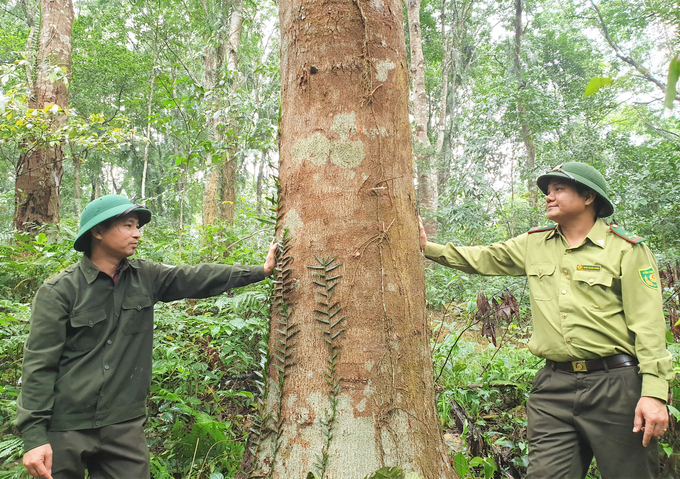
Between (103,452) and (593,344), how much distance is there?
2633 mm

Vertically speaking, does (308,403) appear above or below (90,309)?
below

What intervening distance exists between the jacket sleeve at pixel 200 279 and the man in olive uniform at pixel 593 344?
1.77 m

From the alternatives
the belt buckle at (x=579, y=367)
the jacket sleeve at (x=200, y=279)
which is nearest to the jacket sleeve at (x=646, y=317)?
Result: the belt buckle at (x=579, y=367)

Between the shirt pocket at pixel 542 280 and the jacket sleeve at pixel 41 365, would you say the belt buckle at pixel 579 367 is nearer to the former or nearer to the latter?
the shirt pocket at pixel 542 280

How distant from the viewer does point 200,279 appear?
258 cm

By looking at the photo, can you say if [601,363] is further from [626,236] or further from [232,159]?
[232,159]

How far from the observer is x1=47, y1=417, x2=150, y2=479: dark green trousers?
81.0 inches

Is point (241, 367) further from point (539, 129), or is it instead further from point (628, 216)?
point (539, 129)

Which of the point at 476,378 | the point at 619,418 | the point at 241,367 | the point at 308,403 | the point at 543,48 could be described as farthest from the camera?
the point at 543,48

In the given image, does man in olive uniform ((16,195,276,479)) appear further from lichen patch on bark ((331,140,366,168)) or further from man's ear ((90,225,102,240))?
lichen patch on bark ((331,140,366,168))

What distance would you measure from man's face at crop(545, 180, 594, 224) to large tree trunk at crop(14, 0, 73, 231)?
6.59m

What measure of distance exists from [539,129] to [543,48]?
1199 centimetres

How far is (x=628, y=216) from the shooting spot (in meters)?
7.30

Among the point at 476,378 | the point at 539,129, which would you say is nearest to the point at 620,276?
the point at 476,378
